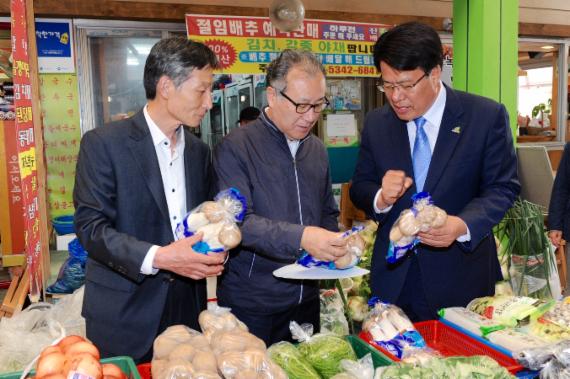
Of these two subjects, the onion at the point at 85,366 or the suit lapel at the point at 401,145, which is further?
the suit lapel at the point at 401,145

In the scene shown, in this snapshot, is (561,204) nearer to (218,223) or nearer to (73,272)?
(218,223)

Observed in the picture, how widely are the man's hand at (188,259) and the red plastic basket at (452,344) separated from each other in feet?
1.80

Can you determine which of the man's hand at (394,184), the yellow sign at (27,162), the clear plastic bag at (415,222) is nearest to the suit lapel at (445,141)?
the man's hand at (394,184)

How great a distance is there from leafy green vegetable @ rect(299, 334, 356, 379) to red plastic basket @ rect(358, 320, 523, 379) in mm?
129

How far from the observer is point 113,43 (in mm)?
5762

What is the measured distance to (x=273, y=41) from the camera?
5723 millimetres

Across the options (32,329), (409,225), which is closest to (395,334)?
(409,225)

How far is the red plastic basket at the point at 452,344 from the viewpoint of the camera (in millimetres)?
1620

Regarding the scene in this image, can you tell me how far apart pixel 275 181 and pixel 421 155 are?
593 millimetres

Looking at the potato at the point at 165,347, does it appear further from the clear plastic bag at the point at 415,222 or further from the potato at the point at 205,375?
the clear plastic bag at the point at 415,222

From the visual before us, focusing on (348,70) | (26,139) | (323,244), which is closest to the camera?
(323,244)

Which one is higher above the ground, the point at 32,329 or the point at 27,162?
the point at 27,162

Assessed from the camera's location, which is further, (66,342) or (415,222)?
(415,222)

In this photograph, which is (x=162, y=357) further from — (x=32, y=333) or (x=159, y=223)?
(x=32, y=333)
